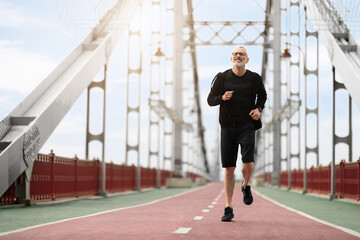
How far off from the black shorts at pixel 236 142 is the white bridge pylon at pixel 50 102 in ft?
15.9

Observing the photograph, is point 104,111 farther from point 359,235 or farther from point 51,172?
point 359,235

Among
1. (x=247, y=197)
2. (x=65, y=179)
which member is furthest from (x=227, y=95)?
(x=65, y=179)

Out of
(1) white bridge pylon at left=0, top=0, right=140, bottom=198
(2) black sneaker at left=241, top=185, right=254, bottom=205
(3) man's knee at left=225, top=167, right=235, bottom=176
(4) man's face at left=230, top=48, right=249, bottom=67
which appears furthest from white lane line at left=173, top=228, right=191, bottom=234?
(1) white bridge pylon at left=0, top=0, right=140, bottom=198

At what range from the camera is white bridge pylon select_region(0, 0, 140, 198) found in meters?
11.6

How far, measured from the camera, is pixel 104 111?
2009 cm

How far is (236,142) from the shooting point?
777 cm

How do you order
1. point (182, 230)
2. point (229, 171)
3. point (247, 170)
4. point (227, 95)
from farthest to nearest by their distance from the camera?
point (229, 171) → point (247, 170) → point (227, 95) → point (182, 230)

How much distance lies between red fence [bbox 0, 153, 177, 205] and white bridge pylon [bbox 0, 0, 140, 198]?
0.73 m

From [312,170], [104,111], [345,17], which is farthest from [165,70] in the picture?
[345,17]

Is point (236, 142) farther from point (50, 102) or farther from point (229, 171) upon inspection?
point (50, 102)

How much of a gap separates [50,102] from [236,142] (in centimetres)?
Answer: 654

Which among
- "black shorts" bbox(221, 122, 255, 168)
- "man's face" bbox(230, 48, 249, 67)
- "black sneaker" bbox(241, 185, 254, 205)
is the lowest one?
"black sneaker" bbox(241, 185, 254, 205)

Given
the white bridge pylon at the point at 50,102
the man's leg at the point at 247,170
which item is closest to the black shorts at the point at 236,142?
the man's leg at the point at 247,170

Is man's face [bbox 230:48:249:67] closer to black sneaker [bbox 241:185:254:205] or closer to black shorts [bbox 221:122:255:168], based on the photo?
black shorts [bbox 221:122:255:168]
